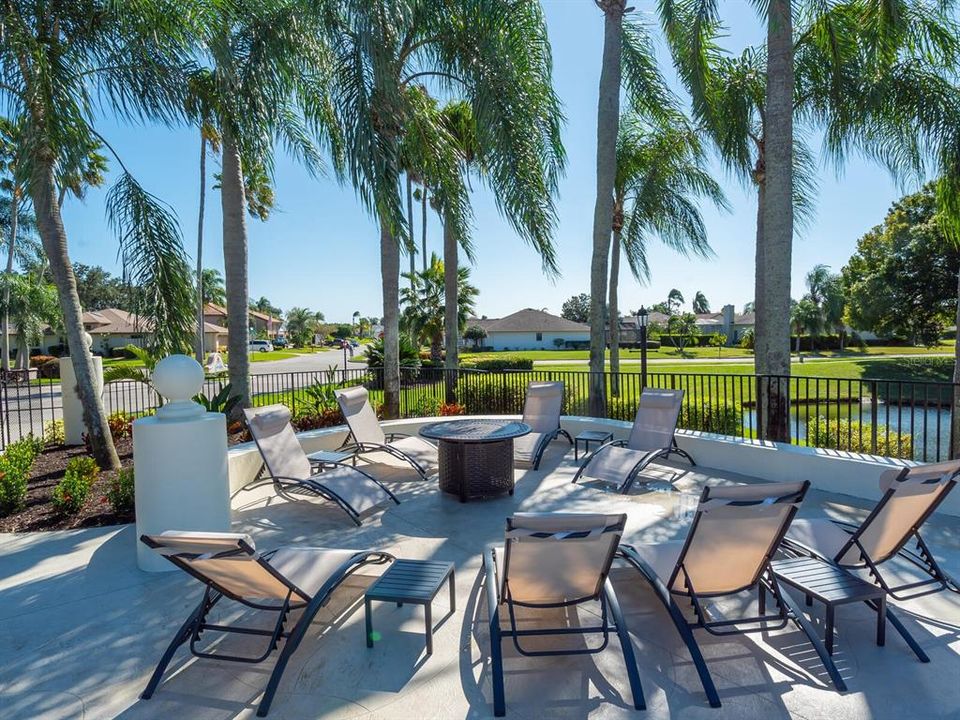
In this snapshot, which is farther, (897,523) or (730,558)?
(897,523)

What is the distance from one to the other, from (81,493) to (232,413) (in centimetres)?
352

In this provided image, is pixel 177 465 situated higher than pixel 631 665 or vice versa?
pixel 177 465

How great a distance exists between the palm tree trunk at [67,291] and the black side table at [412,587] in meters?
5.31

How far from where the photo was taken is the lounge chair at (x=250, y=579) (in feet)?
8.35

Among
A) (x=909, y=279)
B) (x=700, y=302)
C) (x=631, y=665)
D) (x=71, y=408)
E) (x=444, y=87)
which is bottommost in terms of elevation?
(x=631, y=665)

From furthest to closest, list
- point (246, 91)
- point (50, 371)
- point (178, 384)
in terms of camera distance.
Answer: point (50, 371), point (246, 91), point (178, 384)

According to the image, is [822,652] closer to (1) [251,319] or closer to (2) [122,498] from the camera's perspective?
(2) [122,498]

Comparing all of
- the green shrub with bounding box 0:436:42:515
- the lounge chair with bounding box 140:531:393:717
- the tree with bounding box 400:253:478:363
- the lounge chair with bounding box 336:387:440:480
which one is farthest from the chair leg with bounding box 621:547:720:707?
the tree with bounding box 400:253:478:363

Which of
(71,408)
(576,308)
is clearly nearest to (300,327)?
(576,308)

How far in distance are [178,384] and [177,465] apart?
2.10ft

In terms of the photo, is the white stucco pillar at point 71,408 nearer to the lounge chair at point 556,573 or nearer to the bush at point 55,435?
the bush at point 55,435

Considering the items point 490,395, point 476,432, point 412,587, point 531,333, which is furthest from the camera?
point 531,333

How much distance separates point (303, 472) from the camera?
6.01 metres

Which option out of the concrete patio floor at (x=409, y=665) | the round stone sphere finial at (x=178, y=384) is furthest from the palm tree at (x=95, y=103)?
the concrete patio floor at (x=409, y=665)
